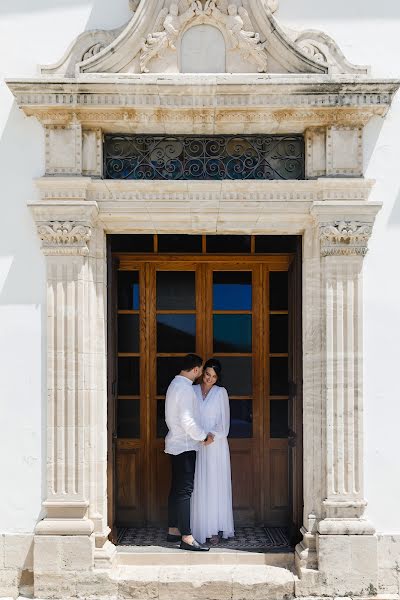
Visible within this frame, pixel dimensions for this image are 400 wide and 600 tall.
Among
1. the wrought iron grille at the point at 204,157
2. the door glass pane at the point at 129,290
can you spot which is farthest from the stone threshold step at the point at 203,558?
the wrought iron grille at the point at 204,157

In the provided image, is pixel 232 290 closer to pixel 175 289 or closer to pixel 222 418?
pixel 175 289

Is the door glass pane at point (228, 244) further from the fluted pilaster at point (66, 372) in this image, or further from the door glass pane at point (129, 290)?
the fluted pilaster at point (66, 372)

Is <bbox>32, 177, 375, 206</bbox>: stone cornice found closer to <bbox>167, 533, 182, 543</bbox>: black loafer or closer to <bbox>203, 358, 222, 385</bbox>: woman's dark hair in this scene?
<bbox>203, 358, 222, 385</bbox>: woman's dark hair

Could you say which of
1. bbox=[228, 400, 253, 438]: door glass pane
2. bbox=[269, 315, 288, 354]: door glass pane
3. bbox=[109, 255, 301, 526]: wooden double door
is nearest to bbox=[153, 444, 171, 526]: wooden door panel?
bbox=[109, 255, 301, 526]: wooden double door

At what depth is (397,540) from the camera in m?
6.33

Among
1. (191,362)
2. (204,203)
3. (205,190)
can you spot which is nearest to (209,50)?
(205,190)

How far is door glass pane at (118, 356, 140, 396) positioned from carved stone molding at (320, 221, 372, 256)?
7.40 feet

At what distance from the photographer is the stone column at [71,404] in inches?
245

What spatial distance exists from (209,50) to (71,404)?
3.03 meters

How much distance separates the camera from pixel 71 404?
6.29 metres

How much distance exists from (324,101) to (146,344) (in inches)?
110

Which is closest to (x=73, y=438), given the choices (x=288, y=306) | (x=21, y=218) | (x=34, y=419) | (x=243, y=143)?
(x=34, y=419)

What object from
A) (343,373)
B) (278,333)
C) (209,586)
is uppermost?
(278,333)

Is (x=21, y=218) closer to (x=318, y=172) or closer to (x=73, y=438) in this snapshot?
(x=73, y=438)
